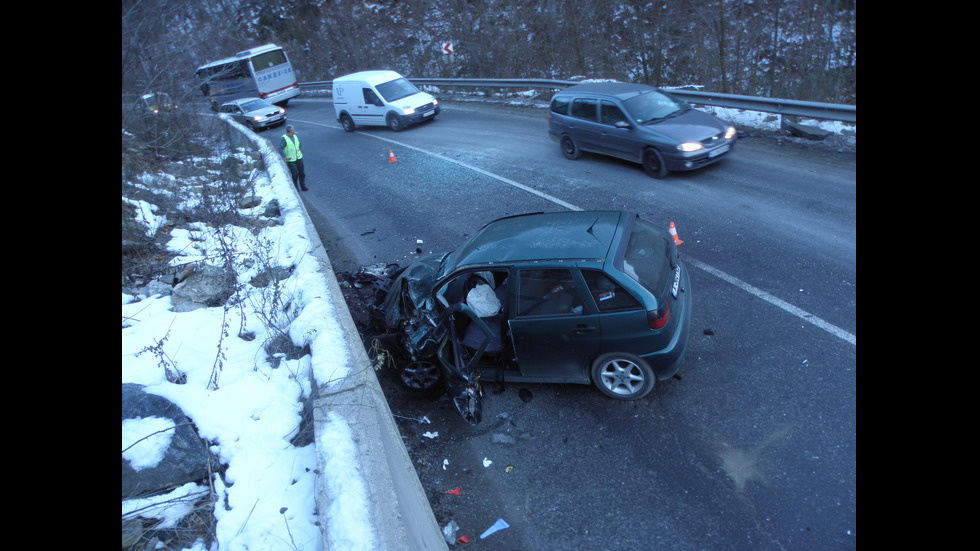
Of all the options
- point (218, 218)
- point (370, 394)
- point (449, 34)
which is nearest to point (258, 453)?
point (370, 394)

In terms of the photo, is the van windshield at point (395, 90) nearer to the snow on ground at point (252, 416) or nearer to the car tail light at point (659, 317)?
the snow on ground at point (252, 416)

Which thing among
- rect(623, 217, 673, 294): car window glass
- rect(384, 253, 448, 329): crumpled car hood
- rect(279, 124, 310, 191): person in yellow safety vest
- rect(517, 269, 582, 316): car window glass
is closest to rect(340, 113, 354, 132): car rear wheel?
rect(279, 124, 310, 191): person in yellow safety vest

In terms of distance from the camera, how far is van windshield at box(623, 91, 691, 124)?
11484 mm

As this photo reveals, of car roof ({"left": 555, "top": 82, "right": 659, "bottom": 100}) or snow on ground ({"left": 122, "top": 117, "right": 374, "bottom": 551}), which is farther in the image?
car roof ({"left": 555, "top": 82, "right": 659, "bottom": 100})

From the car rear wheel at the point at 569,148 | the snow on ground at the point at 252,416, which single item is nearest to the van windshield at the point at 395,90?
the car rear wheel at the point at 569,148

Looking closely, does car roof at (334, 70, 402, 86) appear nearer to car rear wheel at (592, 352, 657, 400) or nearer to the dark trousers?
the dark trousers

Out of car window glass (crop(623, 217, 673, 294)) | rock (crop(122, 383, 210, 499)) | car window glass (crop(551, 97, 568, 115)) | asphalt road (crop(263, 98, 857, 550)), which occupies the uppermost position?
car window glass (crop(551, 97, 568, 115))

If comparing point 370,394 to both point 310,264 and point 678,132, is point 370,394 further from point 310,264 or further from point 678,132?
point 678,132

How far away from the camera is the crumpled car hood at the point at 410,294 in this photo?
5965 mm

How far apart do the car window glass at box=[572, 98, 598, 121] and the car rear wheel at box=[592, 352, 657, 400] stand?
27.1 feet

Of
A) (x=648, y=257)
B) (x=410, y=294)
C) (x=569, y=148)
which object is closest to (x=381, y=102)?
(x=569, y=148)

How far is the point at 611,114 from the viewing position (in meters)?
11.9

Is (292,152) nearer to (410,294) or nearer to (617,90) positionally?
(617,90)
